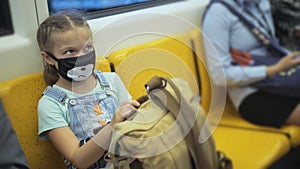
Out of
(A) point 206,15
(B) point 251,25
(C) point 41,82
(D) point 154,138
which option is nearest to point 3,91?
(C) point 41,82

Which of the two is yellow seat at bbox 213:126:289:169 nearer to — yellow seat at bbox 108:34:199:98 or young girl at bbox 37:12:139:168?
yellow seat at bbox 108:34:199:98

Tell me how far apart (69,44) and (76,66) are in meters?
0.05

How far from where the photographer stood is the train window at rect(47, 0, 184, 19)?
101cm

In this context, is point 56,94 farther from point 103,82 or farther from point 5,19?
point 5,19

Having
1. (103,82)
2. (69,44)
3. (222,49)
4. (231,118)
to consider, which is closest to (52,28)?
(69,44)

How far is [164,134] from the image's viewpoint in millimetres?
708

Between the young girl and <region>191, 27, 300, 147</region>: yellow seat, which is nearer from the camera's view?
the young girl

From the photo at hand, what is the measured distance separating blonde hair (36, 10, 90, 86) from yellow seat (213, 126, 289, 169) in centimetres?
49

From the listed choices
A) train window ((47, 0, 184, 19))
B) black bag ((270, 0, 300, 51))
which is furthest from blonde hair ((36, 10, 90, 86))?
black bag ((270, 0, 300, 51))

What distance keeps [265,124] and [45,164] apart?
74cm

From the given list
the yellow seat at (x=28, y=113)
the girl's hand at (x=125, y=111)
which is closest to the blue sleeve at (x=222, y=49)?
the yellow seat at (x=28, y=113)

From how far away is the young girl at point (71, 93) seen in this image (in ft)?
2.57

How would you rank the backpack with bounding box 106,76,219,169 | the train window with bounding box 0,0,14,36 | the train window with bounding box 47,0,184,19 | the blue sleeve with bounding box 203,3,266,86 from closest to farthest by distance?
1. the backpack with bounding box 106,76,219,169
2. the train window with bounding box 0,0,14,36
3. the train window with bounding box 47,0,184,19
4. the blue sleeve with bounding box 203,3,266,86

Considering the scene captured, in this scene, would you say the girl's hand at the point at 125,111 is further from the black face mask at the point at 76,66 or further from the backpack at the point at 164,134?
the black face mask at the point at 76,66
